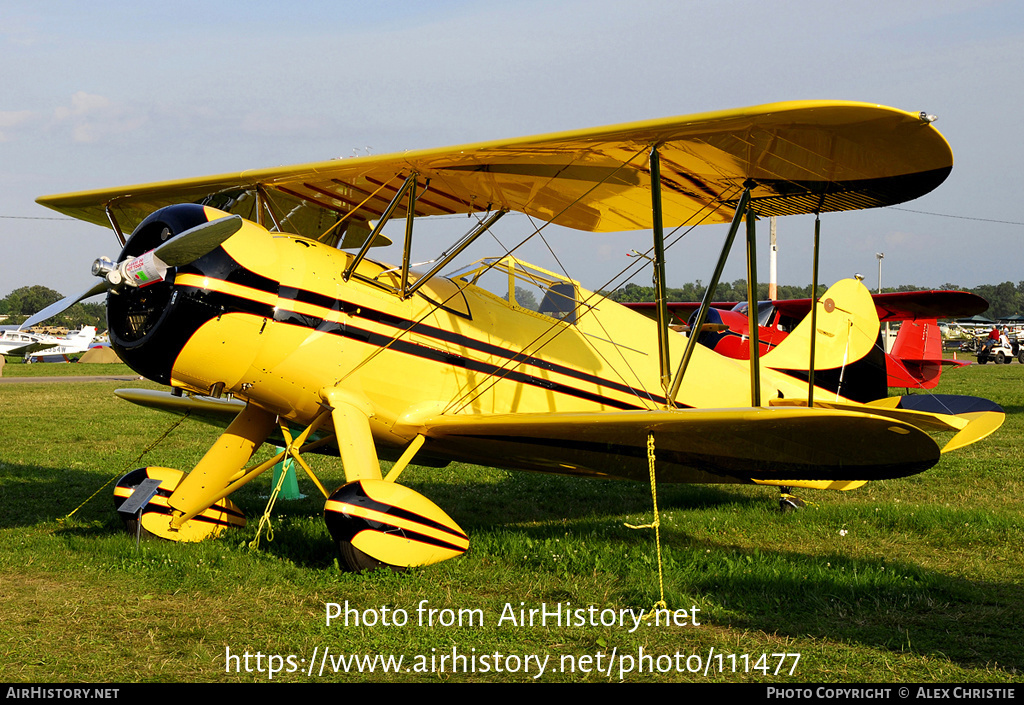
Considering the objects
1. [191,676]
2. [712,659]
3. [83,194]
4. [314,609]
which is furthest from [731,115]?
[83,194]

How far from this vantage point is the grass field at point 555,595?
12.5 feet

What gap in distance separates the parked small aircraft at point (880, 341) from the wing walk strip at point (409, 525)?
4.13m

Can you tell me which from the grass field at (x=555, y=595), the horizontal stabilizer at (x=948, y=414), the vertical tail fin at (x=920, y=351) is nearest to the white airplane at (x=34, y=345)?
the vertical tail fin at (x=920, y=351)

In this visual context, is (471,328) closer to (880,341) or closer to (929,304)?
(880,341)

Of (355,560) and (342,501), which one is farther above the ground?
(342,501)

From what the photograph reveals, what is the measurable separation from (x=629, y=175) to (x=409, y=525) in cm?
302

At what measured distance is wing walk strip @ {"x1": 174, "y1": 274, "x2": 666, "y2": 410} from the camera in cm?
533

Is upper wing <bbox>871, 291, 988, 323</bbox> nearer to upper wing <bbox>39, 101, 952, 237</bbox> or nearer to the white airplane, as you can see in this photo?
upper wing <bbox>39, 101, 952, 237</bbox>

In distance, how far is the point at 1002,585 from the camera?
4.95 meters

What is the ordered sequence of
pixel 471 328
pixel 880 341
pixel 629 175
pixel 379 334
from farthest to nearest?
1. pixel 880 341
2. pixel 471 328
3. pixel 629 175
4. pixel 379 334

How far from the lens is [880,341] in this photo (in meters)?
10.2

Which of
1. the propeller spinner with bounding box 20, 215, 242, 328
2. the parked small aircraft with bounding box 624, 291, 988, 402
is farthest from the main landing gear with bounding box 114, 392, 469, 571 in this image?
the parked small aircraft with bounding box 624, 291, 988, 402

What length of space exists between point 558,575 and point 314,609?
1557 millimetres

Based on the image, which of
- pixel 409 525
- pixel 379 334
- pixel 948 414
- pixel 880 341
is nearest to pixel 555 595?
pixel 409 525
